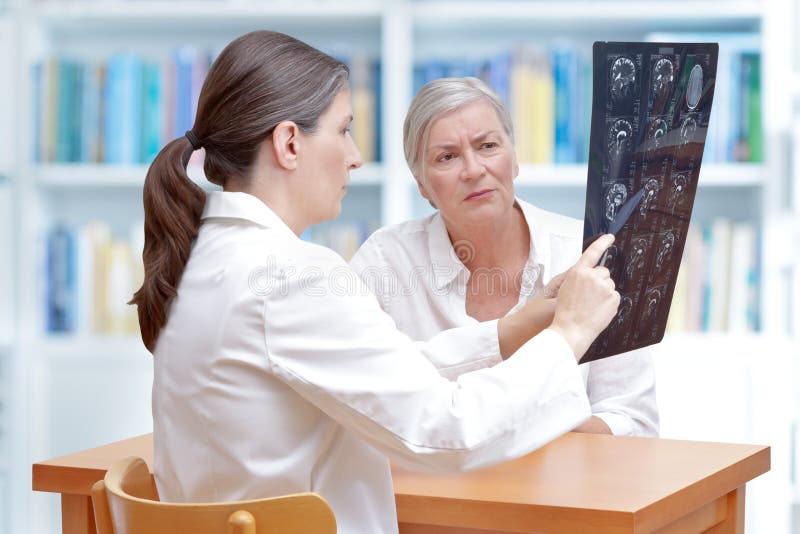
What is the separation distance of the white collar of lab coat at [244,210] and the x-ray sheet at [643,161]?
1.40ft

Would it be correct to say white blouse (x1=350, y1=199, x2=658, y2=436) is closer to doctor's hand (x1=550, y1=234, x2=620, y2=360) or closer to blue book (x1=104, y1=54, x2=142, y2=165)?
doctor's hand (x1=550, y1=234, x2=620, y2=360)

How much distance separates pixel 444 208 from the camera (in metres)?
2.00

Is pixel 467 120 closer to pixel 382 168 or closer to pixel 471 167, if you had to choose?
pixel 471 167

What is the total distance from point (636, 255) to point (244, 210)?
58cm

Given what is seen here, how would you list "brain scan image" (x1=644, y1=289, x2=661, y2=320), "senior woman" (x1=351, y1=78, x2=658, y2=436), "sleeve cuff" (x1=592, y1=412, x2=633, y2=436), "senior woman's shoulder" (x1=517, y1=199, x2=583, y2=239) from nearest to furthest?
"brain scan image" (x1=644, y1=289, x2=661, y2=320)
"sleeve cuff" (x1=592, y1=412, x2=633, y2=436)
"senior woman" (x1=351, y1=78, x2=658, y2=436)
"senior woman's shoulder" (x1=517, y1=199, x2=583, y2=239)

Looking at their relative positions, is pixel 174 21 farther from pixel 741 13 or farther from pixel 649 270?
pixel 649 270

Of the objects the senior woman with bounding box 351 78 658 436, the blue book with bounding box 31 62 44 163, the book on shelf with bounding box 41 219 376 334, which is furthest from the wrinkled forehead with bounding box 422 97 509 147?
the blue book with bounding box 31 62 44 163

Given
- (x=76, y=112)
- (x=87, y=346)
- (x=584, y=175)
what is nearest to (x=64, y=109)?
(x=76, y=112)

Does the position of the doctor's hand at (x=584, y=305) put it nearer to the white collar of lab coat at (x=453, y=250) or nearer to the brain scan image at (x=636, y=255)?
the brain scan image at (x=636, y=255)

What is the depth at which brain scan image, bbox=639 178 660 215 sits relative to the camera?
1348 millimetres

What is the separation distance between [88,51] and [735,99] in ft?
6.82

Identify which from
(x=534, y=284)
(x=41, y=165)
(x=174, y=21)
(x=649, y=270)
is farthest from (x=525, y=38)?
(x=649, y=270)

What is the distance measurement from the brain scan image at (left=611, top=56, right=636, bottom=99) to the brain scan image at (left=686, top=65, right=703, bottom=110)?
12 centimetres

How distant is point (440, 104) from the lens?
1.95 m
